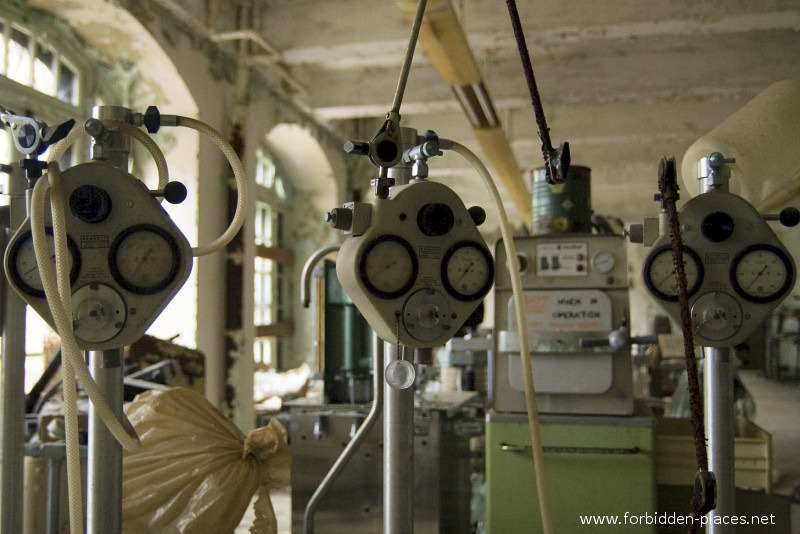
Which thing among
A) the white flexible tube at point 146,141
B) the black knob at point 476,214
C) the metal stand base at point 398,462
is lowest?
the metal stand base at point 398,462

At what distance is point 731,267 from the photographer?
129 centimetres

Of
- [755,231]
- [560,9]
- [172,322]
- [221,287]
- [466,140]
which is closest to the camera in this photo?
[755,231]

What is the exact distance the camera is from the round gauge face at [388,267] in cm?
108

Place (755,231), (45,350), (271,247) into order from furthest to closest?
(271,247) < (45,350) < (755,231)

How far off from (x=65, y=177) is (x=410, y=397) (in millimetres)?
649

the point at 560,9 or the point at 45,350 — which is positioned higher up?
the point at 560,9

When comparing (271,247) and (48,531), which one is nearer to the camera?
(48,531)

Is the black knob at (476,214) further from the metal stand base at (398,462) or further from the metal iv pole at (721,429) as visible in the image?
the metal iv pole at (721,429)

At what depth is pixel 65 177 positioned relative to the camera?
→ 103cm

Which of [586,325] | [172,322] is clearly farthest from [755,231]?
[172,322]

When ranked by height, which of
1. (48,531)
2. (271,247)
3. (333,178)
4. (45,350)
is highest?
(333,178)

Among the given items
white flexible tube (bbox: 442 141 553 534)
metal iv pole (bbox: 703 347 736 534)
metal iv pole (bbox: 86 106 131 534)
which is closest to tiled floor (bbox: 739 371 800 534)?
metal iv pole (bbox: 703 347 736 534)

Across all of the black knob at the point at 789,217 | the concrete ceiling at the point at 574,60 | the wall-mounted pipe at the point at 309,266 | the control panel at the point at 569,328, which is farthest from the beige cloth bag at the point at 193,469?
the concrete ceiling at the point at 574,60

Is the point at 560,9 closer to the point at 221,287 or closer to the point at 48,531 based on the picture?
the point at 221,287
